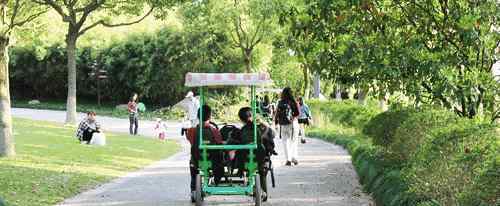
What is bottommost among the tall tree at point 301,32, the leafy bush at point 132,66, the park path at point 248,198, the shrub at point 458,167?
the park path at point 248,198

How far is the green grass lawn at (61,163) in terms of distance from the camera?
13055mm

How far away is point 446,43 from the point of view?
12.5m

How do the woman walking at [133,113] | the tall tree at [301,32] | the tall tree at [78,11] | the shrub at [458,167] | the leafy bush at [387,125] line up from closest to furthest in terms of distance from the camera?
1. the shrub at [458,167]
2. the tall tree at [301,32]
3. the leafy bush at [387,125]
4. the woman walking at [133,113]
5. the tall tree at [78,11]

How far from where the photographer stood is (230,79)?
11.3 metres

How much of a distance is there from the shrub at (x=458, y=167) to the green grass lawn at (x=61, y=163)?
5681 mm

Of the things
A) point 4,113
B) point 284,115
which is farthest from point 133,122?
point 284,115

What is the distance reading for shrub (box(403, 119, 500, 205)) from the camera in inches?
254

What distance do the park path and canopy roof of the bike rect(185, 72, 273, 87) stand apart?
1.88 m

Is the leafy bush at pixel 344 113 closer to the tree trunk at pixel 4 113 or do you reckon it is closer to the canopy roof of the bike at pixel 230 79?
the tree trunk at pixel 4 113

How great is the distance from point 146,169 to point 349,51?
22.7 feet

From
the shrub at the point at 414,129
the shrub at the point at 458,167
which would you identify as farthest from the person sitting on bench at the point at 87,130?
the shrub at the point at 458,167

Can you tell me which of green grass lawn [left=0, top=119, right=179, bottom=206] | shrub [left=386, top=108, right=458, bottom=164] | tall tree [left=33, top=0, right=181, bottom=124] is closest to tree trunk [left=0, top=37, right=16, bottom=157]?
green grass lawn [left=0, top=119, right=179, bottom=206]

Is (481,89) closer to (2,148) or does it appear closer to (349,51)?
(349,51)

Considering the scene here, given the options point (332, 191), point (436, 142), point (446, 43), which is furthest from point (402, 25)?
point (436, 142)
